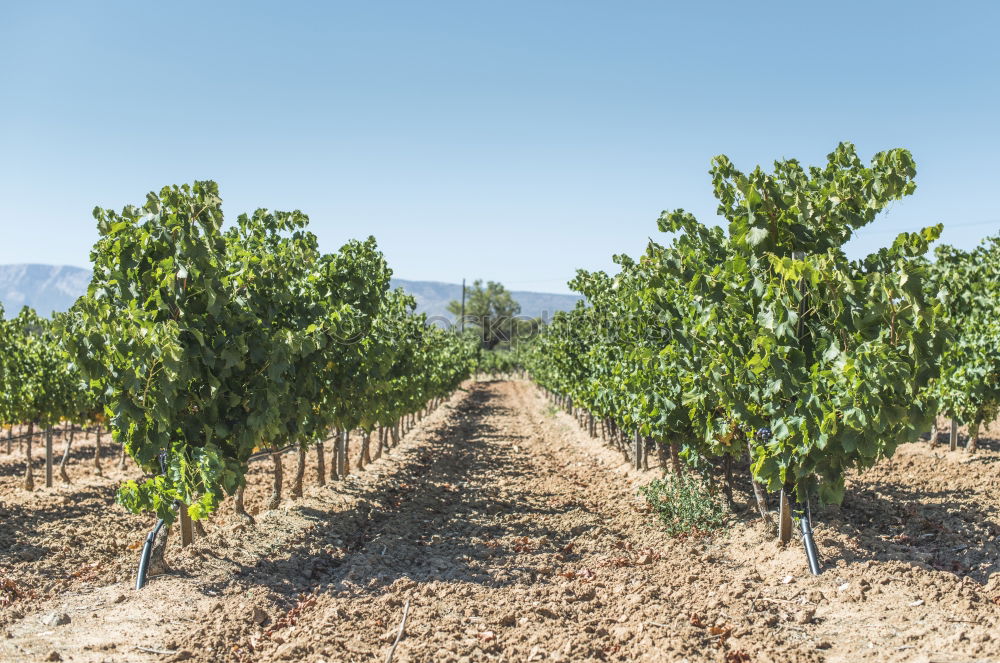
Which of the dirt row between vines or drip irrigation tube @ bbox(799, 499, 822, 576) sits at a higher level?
drip irrigation tube @ bbox(799, 499, 822, 576)

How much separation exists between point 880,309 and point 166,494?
6.96 metres

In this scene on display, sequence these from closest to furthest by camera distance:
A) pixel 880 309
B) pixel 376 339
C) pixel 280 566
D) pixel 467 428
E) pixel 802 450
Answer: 1. pixel 880 309
2. pixel 802 450
3. pixel 280 566
4. pixel 376 339
5. pixel 467 428

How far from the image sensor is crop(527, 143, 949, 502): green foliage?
587 centimetres

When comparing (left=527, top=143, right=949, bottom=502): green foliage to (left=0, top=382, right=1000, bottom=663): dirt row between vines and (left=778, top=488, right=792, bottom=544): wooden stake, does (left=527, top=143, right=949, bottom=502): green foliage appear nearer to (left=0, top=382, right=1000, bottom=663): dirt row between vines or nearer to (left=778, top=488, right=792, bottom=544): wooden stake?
(left=778, top=488, right=792, bottom=544): wooden stake

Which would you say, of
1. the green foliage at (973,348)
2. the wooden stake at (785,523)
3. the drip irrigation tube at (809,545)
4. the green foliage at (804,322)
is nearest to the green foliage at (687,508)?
the wooden stake at (785,523)

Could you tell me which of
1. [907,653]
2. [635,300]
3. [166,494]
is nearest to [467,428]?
[635,300]

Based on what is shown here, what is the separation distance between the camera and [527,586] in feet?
23.6

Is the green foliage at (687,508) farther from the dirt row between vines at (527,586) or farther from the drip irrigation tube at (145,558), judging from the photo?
the drip irrigation tube at (145,558)

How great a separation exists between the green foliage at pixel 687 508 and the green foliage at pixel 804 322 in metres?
1.31

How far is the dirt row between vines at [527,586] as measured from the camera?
559cm

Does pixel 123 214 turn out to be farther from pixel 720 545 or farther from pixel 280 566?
pixel 720 545

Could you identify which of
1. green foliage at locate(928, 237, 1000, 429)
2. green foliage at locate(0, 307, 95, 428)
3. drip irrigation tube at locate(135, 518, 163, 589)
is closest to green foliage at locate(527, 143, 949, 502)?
drip irrigation tube at locate(135, 518, 163, 589)

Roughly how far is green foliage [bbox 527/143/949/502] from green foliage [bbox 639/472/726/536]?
4.29ft

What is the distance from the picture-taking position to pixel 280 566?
312 inches
